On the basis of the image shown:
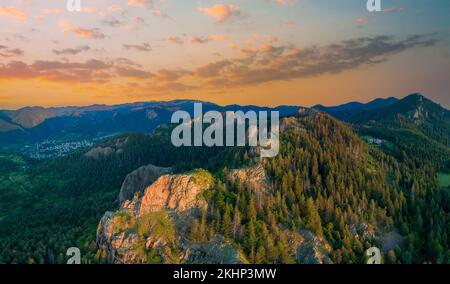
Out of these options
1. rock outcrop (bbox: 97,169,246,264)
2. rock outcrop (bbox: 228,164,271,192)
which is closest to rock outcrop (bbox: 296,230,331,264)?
rock outcrop (bbox: 97,169,246,264)

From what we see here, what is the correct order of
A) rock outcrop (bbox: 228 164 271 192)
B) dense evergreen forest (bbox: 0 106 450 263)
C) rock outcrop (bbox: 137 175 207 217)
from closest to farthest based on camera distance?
1. dense evergreen forest (bbox: 0 106 450 263)
2. rock outcrop (bbox: 137 175 207 217)
3. rock outcrop (bbox: 228 164 271 192)

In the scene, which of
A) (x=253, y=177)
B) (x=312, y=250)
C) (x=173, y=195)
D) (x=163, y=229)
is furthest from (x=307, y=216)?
(x=163, y=229)

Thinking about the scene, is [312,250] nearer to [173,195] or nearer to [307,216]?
[307,216]

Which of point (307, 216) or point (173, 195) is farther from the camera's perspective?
point (307, 216)

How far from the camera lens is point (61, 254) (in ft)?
523

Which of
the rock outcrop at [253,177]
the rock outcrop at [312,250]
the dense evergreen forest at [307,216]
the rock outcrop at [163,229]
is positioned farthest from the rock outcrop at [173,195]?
the rock outcrop at [312,250]

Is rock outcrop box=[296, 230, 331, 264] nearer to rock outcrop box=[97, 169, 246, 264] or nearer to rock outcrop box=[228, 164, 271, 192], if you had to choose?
rock outcrop box=[97, 169, 246, 264]

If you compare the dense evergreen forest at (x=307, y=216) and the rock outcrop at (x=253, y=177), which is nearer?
the dense evergreen forest at (x=307, y=216)

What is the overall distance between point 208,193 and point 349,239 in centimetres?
6321

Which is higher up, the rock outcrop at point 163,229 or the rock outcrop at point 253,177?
the rock outcrop at point 253,177

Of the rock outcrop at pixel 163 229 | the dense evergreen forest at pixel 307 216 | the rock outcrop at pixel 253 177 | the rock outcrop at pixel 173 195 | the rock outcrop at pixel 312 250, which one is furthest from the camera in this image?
the rock outcrop at pixel 253 177

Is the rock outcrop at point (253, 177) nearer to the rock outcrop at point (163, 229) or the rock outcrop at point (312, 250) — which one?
the rock outcrop at point (163, 229)
